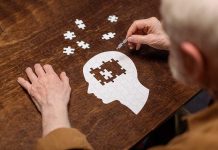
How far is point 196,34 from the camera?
852mm

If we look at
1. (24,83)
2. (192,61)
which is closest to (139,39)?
(24,83)

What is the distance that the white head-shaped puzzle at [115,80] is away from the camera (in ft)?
4.73

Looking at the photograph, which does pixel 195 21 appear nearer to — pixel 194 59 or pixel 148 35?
pixel 194 59

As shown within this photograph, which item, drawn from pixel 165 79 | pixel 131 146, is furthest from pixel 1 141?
pixel 165 79

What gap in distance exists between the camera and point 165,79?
1522 mm

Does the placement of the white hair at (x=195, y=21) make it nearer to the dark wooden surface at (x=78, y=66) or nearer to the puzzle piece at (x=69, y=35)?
the dark wooden surface at (x=78, y=66)

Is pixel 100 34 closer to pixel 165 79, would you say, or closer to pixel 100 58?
pixel 100 58

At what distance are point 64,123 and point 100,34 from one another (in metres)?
0.47

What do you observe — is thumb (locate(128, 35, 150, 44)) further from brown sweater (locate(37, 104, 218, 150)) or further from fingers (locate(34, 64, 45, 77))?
brown sweater (locate(37, 104, 218, 150))

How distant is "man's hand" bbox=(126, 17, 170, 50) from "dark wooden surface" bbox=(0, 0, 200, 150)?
4cm

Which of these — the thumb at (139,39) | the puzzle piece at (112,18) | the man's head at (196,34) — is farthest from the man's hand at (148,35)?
the man's head at (196,34)

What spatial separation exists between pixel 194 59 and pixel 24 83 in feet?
2.53

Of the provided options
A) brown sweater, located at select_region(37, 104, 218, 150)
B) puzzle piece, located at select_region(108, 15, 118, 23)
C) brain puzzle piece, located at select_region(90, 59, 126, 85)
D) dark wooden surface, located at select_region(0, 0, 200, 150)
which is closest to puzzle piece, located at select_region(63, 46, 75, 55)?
dark wooden surface, located at select_region(0, 0, 200, 150)

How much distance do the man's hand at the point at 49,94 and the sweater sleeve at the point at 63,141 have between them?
0.14 ft
